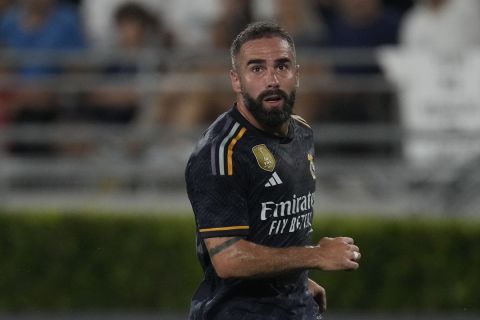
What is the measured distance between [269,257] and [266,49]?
87 centimetres

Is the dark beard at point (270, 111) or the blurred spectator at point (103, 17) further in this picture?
the blurred spectator at point (103, 17)

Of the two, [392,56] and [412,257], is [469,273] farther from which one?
[392,56]

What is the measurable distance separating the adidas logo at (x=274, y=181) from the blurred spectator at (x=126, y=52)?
273 inches

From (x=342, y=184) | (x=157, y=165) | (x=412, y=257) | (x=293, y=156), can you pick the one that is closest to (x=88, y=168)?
(x=157, y=165)

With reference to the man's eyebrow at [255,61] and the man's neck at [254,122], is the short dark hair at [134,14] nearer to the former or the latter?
the man's neck at [254,122]

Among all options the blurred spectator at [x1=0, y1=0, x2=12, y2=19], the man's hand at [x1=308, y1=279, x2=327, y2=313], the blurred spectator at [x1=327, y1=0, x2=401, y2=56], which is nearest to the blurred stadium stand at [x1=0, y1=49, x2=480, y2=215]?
the blurred spectator at [x1=327, y1=0, x2=401, y2=56]

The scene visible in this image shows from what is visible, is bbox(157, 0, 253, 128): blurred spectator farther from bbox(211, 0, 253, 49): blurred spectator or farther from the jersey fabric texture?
the jersey fabric texture

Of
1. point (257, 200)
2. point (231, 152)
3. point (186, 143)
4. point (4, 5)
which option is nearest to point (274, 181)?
point (257, 200)

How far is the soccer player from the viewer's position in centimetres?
546

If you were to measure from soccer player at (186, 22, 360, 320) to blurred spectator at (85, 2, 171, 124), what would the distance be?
270 inches

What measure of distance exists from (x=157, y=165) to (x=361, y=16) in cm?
244

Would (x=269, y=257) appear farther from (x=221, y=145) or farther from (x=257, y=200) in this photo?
(x=221, y=145)

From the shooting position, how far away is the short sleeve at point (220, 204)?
5.49 meters

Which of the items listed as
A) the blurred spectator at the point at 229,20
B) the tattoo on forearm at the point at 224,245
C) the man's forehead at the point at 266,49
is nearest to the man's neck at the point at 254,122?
the man's forehead at the point at 266,49
